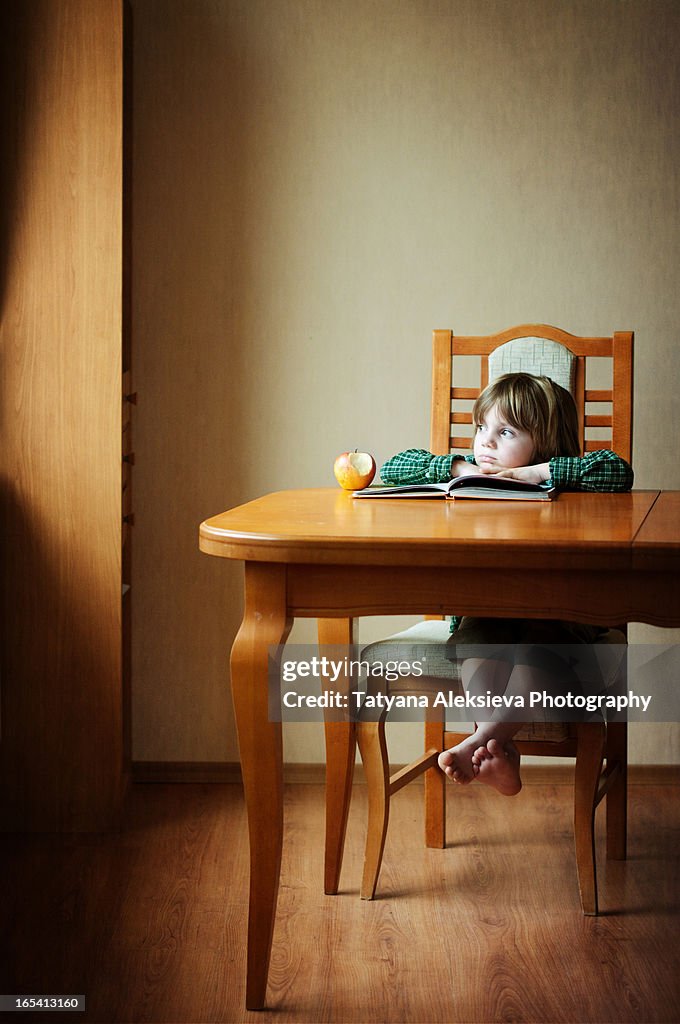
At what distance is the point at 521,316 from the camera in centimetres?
258

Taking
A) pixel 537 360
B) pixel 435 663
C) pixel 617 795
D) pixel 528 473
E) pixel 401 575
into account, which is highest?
pixel 537 360

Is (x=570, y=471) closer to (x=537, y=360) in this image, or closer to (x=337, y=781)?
(x=537, y=360)

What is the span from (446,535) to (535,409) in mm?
793

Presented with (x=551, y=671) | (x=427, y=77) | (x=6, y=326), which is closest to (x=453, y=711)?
(x=551, y=671)

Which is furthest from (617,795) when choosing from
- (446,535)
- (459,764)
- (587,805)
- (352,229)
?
(352,229)

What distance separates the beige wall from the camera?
2.53 metres

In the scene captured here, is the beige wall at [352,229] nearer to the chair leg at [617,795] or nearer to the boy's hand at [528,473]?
the chair leg at [617,795]

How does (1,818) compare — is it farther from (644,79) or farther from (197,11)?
(644,79)

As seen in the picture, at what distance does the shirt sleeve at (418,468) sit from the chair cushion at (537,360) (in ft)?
0.94

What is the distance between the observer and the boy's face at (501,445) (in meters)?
1.97

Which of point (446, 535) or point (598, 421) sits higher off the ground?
point (598, 421)

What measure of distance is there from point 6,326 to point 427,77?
1.25m

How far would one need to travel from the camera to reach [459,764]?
149cm

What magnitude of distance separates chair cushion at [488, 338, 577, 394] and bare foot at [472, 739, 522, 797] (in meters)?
0.93
